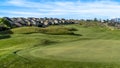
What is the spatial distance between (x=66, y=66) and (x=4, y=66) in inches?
205

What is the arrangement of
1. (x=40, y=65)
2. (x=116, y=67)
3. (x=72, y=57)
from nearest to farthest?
(x=116, y=67) < (x=40, y=65) < (x=72, y=57)

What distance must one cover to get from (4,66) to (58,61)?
4505 mm

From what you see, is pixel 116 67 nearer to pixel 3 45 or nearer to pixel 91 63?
pixel 91 63

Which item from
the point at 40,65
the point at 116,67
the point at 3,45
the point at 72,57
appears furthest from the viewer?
the point at 3,45

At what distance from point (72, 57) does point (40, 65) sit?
11.3 feet

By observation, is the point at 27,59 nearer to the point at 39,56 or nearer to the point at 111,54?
the point at 39,56

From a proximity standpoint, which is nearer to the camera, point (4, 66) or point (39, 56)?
point (4, 66)

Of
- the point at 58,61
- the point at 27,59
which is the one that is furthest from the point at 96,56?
the point at 27,59

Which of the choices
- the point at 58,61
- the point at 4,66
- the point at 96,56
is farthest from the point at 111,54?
the point at 4,66

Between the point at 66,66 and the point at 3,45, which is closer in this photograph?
the point at 66,66

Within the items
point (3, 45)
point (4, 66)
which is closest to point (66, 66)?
point (4, 66)

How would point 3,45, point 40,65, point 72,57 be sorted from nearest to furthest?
1. point 40,65
2. point 72,57
3. point 3,45

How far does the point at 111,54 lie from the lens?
1067 inches

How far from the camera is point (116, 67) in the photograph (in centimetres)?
2200
